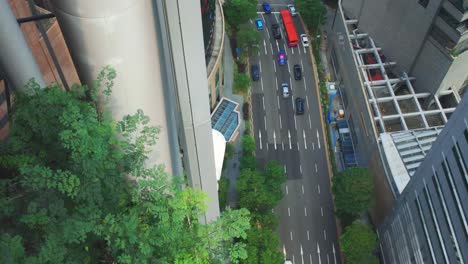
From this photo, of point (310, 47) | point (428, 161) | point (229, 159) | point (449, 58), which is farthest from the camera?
point (310, 47)

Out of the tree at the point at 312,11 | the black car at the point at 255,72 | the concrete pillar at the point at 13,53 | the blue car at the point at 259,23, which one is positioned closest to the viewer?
the concrete pillar at the point at 13,53

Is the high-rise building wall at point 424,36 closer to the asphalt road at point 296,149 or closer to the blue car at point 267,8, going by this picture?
the asphalt road at point 296,149

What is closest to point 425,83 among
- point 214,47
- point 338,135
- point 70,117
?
point 338,135

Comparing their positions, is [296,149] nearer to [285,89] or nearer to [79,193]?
[285,89]

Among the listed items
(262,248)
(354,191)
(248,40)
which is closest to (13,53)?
(262,248)

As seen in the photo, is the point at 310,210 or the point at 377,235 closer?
the point at 377,235

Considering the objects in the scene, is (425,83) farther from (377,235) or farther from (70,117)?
(70,117)

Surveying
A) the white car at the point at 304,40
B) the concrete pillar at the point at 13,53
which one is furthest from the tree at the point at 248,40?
the concrete pillar at the point at 13,53
